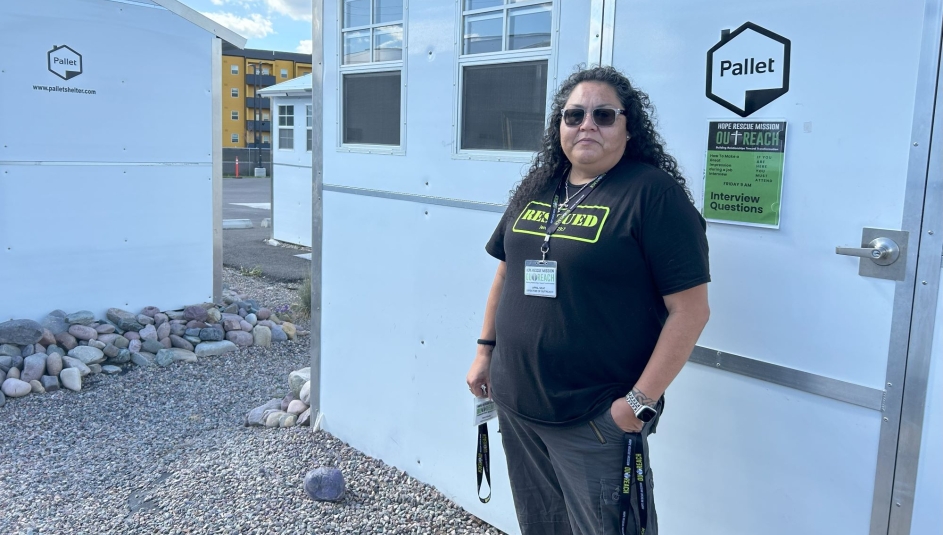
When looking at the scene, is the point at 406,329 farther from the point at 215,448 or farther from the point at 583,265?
the point at 583,265

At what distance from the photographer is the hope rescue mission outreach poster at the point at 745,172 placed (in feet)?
8.30

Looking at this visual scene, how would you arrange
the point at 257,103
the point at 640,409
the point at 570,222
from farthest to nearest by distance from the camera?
the point at 257,103, the point at 570,222, the point at 640,409

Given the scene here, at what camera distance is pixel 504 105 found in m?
3.51

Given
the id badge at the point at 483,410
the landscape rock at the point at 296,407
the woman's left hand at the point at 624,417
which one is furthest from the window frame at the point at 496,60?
the landscape rock at the point at 296,407

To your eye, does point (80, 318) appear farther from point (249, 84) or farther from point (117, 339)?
point (249, 84)

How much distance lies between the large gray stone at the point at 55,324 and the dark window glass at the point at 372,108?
12.2 feet

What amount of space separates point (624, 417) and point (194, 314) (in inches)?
235

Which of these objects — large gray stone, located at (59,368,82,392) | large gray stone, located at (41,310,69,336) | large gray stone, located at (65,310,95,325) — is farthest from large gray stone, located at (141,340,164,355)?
large gray stone, located at (59,368,82,392)

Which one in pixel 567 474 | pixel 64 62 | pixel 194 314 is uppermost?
pixel 64 62

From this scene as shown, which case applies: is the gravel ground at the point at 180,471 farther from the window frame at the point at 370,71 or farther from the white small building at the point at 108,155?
the window frame at the point at 370,71

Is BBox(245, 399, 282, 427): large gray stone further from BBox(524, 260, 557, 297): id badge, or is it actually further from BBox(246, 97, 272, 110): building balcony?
BBox(246, 97, 272, 110): building balcony

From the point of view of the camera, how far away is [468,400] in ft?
12.4

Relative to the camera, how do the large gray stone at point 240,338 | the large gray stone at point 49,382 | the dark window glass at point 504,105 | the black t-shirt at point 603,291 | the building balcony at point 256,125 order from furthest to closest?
1. the building balcony at point 256,125
2. the large gray stone at point 240,338
3. the large gray stone at point 49,382
4. the dark window glass at point 504,105
5. the black t-shirt at point 603,291

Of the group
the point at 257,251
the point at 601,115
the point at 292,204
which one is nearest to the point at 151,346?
the point at 601,115
